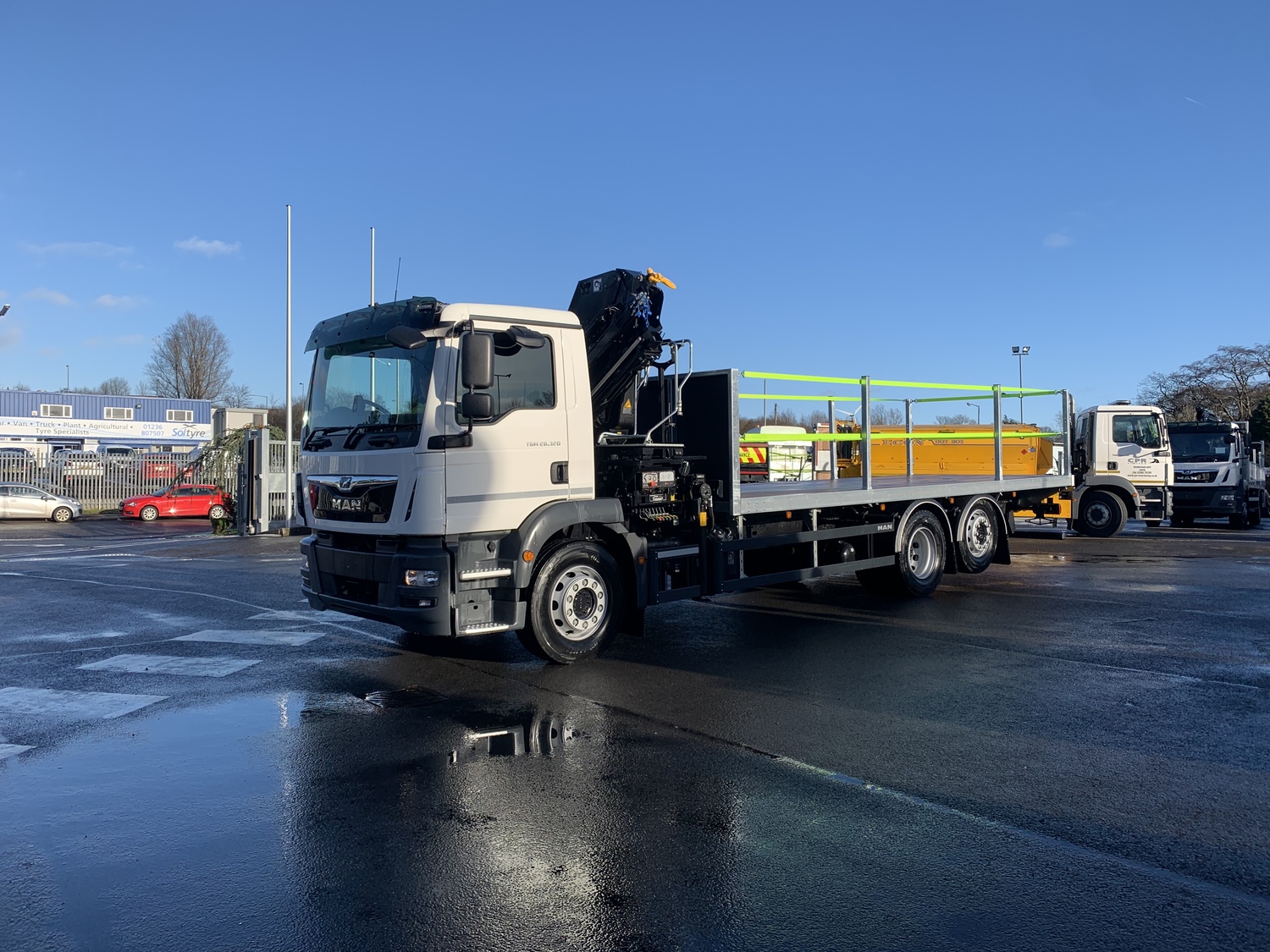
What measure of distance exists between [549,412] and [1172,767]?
4.89 m

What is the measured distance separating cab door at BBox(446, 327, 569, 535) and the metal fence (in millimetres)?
30548

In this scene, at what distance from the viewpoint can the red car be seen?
34.1 metres

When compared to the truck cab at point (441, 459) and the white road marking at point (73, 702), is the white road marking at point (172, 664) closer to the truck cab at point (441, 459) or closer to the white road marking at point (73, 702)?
the white road marking at point (73, 702)

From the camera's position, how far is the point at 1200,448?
2362cm

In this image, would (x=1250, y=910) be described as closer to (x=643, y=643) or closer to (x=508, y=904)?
(x=508, y=904)

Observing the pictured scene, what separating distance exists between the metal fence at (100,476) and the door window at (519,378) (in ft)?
100

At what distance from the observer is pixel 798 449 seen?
14.2 meters

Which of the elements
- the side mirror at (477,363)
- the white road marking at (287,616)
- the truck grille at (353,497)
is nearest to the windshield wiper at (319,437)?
the truck grille at (353,497)

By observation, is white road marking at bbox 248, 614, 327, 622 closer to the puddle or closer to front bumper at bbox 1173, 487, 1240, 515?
the puddle

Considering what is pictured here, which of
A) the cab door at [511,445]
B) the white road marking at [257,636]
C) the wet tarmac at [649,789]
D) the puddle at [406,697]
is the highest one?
the cab door at [511,445]

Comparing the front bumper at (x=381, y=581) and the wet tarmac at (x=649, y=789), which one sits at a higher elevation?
the front bumper at (x=381, y=581)

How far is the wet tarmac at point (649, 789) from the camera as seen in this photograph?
11.9ft

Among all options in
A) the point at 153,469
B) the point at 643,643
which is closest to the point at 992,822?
the point at 643,643

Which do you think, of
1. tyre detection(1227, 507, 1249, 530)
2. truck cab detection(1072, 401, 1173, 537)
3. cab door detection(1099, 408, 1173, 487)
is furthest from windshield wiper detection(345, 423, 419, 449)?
tyre detection(1227, 507, 1249, 530)
